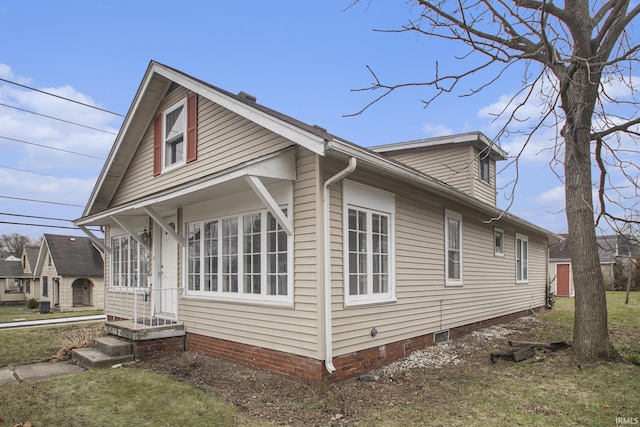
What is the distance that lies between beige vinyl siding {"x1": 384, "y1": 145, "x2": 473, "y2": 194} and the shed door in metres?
20.0

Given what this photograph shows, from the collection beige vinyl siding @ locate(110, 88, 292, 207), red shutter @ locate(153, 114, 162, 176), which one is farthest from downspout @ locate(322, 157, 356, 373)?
red shutter @ locate(153, 114, 162, 176)

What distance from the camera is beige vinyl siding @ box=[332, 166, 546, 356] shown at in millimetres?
6066

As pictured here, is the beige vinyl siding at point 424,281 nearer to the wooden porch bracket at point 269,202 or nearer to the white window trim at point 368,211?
the white window trim at point 368,211

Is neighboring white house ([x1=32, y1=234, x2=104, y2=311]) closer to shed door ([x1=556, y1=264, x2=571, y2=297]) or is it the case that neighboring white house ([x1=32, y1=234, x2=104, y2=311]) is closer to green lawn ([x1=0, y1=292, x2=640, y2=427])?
green lawn ([x1=0, y1=292, x2=640, y2=427])

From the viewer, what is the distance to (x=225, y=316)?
737cm

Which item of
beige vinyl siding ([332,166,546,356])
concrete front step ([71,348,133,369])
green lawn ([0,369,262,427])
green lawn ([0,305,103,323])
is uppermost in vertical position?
beige vinyl siding ([332,166,546,356])

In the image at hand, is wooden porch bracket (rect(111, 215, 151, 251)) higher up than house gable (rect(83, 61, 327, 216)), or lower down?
lower down

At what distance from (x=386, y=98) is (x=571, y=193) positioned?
14.1ft

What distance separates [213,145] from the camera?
26.0 feet

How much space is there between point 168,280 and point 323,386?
514 cm

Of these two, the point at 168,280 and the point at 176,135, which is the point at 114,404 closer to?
the point at 168,280

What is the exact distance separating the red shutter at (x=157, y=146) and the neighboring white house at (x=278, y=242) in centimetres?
5

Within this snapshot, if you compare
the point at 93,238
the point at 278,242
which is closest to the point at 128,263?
the point at 93,238

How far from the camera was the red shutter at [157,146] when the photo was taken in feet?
31.3
